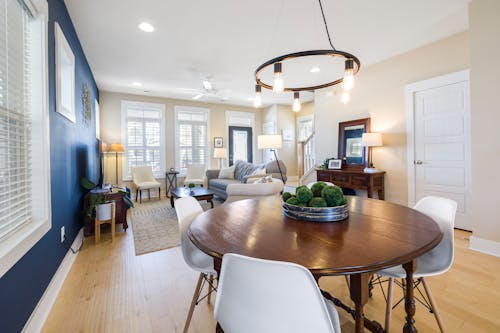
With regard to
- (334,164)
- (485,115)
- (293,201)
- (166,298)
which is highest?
(485,115)

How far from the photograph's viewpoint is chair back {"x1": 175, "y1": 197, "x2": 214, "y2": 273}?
53.9 inches

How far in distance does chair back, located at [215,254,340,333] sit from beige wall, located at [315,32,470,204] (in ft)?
12.6

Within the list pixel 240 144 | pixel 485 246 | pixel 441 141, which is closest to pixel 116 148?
pixel 240 144

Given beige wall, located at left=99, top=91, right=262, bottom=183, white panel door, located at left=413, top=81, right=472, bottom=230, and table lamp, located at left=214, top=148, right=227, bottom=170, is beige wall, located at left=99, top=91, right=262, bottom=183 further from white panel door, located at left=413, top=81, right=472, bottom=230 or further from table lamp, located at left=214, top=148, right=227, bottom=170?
white panel door, located at left=413, top=81, right=472, bottom=230

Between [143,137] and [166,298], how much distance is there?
5146 millimetres

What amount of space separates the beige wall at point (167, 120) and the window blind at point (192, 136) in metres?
0.18

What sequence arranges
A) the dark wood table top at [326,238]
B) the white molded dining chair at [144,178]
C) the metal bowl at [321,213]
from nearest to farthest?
the dark wood table top at [326,238], the metal bowl at [321,213], the white molded dining chair at [144,178]

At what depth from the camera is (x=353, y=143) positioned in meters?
4.39

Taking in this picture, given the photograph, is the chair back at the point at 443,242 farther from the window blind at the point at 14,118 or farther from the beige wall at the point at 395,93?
the beige wall at the point at 395,93

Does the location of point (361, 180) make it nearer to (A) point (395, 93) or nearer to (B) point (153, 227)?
(A) point (395, 93)

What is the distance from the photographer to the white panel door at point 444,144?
10.2 feet

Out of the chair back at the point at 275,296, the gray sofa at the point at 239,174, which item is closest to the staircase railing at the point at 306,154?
the gray sofa at the point at 239,174

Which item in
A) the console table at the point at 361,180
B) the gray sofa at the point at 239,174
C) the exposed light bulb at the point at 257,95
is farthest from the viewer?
the gray sofa at the point at 239,174

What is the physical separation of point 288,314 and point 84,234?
343 centimetres
